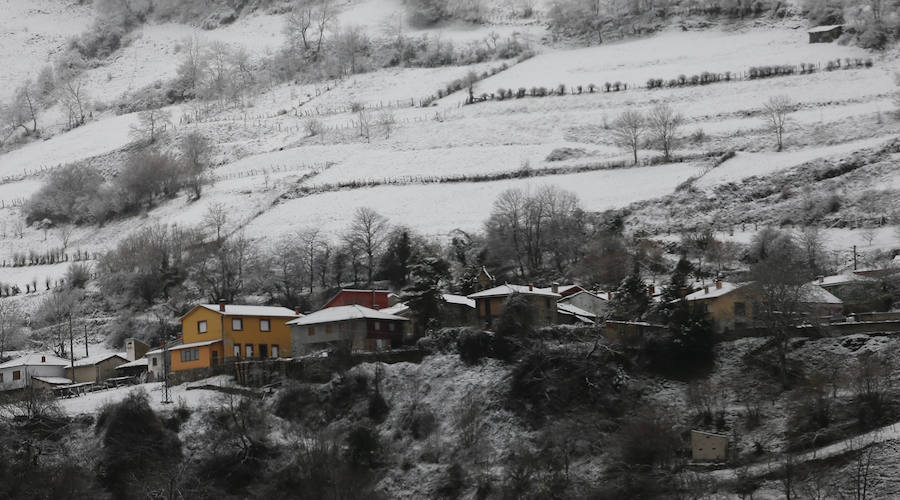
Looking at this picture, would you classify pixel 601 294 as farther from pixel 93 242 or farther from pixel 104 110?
pixel 104 110

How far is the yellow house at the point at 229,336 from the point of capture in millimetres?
83562

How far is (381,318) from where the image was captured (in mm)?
81438

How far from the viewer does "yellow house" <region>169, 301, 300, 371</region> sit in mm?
83562

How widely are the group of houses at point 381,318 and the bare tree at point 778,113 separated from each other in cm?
3548

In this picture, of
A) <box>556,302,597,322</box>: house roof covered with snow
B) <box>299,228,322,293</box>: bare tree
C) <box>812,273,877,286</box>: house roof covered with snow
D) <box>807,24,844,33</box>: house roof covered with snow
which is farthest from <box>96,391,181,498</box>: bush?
<box>807,24,844,33</box>: house roof covered with snow

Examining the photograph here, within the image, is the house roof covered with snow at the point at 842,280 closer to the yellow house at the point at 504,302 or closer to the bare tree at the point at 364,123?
the yellow house at the point at 504,302

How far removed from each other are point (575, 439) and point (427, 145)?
7268 centimetres

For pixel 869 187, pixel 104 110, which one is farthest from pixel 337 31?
pixel 869 187

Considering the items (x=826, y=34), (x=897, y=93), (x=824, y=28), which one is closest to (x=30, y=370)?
(x=897, y=93)

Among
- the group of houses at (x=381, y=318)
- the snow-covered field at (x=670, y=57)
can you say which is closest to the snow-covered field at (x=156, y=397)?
the group of houses at (x=381, y=318)

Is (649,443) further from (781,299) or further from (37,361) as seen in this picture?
(37,361)

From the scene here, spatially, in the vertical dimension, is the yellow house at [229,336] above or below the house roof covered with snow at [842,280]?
below

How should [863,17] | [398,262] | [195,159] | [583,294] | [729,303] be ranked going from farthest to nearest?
[863,17]
[195,159]
[398,262]
[583,294]
[729,303]

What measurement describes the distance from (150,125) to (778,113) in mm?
78716
